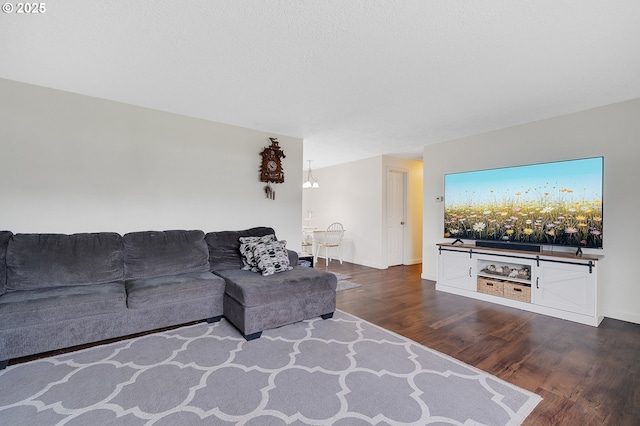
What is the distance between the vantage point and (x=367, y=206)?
608 cm

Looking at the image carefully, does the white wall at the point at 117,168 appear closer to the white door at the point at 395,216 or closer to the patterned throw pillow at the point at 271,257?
Result: the patterned throw pillow at the point at 271,257

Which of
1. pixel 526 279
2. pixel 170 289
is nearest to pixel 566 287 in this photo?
pixel 526 279

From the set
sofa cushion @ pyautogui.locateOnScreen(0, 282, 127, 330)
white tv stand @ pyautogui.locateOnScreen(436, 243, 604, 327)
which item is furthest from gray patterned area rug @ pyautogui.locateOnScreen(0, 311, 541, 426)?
white tv stand @ pyautogui.locateOnScreen(436, 243, 604, 327)

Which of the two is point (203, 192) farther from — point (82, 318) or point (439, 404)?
point (439, 404)

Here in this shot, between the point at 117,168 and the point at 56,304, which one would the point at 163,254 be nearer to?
the point at 56,304

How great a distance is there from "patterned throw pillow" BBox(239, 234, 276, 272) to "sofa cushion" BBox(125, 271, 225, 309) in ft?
1.45

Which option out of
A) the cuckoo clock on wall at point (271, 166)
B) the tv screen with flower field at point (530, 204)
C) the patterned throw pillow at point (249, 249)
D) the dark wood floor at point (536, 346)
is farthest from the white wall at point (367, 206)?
the patterned throw pillow at point (249, 249)

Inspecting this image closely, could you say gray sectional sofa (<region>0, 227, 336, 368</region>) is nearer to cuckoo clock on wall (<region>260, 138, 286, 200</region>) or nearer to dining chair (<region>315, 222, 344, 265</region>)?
cuckoo clock on wall (<region>260, 138, 286, 200</region>)

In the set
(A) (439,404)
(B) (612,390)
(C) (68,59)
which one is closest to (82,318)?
(C) (68,59)

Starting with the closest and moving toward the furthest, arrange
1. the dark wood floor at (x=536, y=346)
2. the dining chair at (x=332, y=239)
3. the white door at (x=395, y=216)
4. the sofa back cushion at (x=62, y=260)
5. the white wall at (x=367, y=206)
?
1. the dark wood floor at (x=536, y=346)
2. the sofa back cushion at (x=62, y=260)
3. the white wall at (x=367, y=206)
4. the white door at (x=395, y=216)
5. the dining chair at (x=332, y=239)

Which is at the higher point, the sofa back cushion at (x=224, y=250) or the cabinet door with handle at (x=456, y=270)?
the sofa back cushion at (x=224, y=250)

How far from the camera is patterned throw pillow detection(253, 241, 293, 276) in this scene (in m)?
3.11

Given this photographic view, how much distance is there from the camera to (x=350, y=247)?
6.52 metres

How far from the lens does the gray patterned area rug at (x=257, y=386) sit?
159 cm
